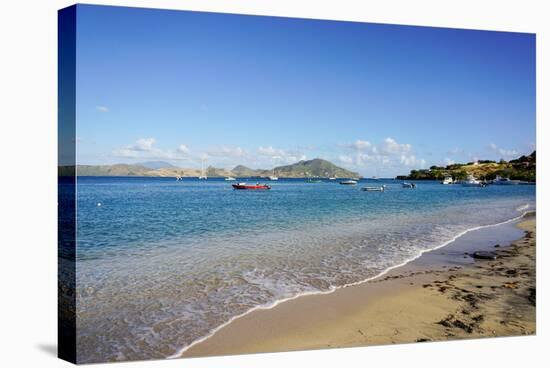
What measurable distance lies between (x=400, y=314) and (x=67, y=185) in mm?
3443

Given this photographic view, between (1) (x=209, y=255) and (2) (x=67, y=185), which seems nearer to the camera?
(2) (x=67, y=185)

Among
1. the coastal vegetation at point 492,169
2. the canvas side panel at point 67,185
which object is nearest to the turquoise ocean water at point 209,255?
the canvas side panel at point 67,185

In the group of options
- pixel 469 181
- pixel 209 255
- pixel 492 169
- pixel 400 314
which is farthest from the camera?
pixel 469 181

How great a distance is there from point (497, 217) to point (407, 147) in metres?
5.52

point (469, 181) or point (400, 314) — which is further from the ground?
point (469, 181)

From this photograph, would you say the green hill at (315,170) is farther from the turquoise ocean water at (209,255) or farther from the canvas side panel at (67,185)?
the canvas side panel at (67,185)

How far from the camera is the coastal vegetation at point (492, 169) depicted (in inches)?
265

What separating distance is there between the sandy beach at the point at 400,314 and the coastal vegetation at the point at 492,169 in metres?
1.18

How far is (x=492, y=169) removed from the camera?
722cm

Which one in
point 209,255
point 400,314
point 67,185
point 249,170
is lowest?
point 400,314

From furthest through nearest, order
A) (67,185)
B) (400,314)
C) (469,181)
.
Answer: (469,181)
(400,314)
(67,185)

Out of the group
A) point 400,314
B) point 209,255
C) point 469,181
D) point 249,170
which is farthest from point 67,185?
point 469,181

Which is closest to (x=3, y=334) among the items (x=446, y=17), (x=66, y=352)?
(x=66, y=352)

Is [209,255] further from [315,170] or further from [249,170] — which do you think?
[315,170]
